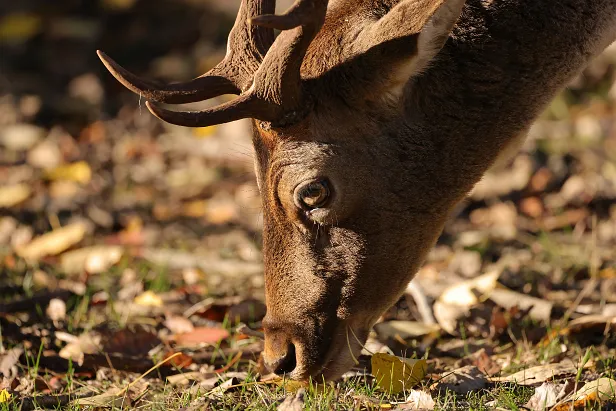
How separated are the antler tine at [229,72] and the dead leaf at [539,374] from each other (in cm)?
163

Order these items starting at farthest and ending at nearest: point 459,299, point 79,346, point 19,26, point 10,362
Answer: point 19,26 < point 459,299 < point 79,346 < point 10,362

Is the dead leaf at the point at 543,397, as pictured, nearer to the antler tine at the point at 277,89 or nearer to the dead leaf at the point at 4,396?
the antler tine at the point at 277,89

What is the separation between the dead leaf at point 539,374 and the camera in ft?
12.9

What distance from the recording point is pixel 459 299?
520 cm

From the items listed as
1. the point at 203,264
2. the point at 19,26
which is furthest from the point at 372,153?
the point at 19,26

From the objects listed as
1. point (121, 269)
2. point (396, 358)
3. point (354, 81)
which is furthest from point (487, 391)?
point (121, 269)

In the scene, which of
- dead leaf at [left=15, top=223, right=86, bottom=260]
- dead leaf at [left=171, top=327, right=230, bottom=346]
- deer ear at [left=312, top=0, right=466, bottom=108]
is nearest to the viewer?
deer ear at [left=312, top=0, right=466, bottom=108]

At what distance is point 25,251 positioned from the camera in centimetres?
648

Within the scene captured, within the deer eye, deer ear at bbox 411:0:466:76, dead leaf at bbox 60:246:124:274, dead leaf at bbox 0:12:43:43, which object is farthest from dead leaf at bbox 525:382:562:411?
dead leaf at bbox 0:12:43:43

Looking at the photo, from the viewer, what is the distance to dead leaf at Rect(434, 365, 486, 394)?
3875 mm

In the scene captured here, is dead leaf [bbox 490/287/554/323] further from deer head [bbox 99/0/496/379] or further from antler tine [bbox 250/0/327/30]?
antler tine [bbox 250/0/327/30]

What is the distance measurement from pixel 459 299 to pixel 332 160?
159cm

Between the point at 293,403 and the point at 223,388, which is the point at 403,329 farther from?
the point at 293,403

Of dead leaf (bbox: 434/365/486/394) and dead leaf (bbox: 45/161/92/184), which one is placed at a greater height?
dead leaf (bbox: 45/161/92/184)
